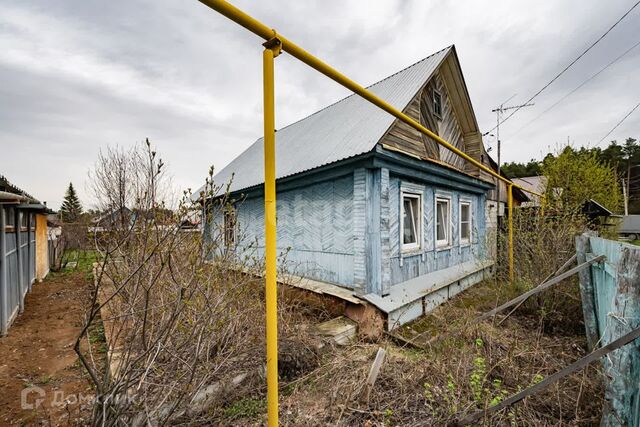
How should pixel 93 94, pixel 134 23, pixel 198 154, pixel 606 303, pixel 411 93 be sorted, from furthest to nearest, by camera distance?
1. pixel 198 154
2. pixel 411 93
3. pixel 93 94
4. pixel 606 303
5. pixel 134 23

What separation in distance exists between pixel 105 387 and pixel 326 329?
324cm

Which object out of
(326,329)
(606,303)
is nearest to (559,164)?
(606,303)

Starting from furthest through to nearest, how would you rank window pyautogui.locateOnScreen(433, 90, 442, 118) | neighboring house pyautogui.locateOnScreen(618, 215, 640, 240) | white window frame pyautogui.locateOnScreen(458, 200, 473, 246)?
1. neighboring house pyautogui.locateOnScreen(618, 215, 640, 240)
2. white window frame pyautogui.locateOnScreen(458, 200, 473, 246)
3. window pyautogui.locateOnScreen(433, 90, 442, 118)

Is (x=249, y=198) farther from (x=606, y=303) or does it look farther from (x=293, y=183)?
(x=606, y=303)

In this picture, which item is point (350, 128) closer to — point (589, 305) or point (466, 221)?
point (589, 305)

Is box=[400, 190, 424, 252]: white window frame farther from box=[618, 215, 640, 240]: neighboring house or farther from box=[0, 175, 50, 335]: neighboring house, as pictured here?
box=[618, 215, 640, 240]: neighboring house

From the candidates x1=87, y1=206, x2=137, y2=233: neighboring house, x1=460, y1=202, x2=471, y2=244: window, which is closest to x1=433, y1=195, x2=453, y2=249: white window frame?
x1=460, y1=202, x2=471, y2=244: window

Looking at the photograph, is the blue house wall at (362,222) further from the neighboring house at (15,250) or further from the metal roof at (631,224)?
the metal roof at (631,224)

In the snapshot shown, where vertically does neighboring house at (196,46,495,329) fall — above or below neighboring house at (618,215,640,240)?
above

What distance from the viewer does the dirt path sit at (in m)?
2.73

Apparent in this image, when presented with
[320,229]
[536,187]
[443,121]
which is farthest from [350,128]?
[536,187]

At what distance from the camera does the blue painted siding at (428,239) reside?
5.89 m

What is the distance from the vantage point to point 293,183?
6.68 m

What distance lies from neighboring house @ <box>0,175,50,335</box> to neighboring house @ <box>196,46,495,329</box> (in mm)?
4266
